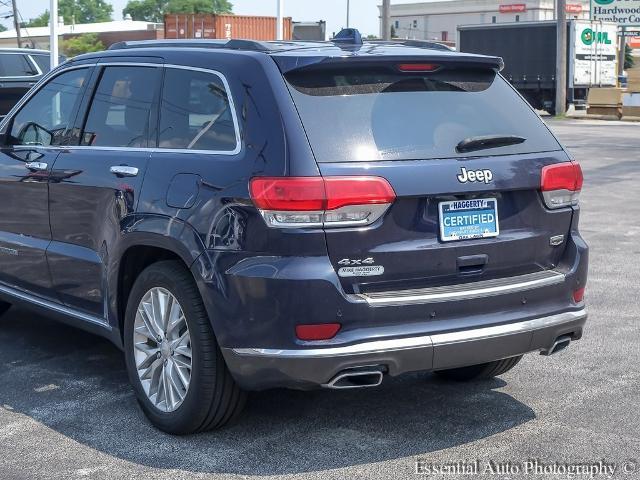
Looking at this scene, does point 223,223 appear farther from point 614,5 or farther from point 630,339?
point 614,5

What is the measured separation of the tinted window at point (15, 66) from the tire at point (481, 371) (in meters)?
14.9

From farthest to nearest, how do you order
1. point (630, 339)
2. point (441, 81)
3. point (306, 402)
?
point (630, 339), point (306, 402), point (441, 81)

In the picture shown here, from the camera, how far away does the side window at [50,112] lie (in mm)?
6250

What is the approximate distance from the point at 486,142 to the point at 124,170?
5.96 ft

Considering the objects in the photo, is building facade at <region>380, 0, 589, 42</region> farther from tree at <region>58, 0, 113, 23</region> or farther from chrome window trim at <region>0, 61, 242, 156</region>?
chrome window trim at <region>0, 61, 242, 156</region>

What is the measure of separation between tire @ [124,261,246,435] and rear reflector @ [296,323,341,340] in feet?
1.67

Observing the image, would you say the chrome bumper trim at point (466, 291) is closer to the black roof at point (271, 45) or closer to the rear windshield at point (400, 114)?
the rear windshield at point (400, 114)

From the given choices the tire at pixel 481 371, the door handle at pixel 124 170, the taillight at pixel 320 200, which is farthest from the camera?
the tire at pixel 481 371

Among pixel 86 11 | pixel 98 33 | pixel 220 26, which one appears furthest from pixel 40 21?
pixel 220 26

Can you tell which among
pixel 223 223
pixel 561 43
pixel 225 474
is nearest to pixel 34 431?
pixel 225 474

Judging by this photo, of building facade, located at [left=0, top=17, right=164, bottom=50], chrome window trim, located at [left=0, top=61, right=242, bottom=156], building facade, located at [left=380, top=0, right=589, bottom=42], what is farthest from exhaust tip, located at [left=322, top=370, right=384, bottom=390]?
building facade, located at [left=380, top=0, right=589, bottom=42]

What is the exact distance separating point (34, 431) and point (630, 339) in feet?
12.7

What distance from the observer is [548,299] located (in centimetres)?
513

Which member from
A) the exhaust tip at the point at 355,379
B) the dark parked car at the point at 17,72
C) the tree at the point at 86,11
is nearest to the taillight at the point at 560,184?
the exhaust tip at the point at 355,379
